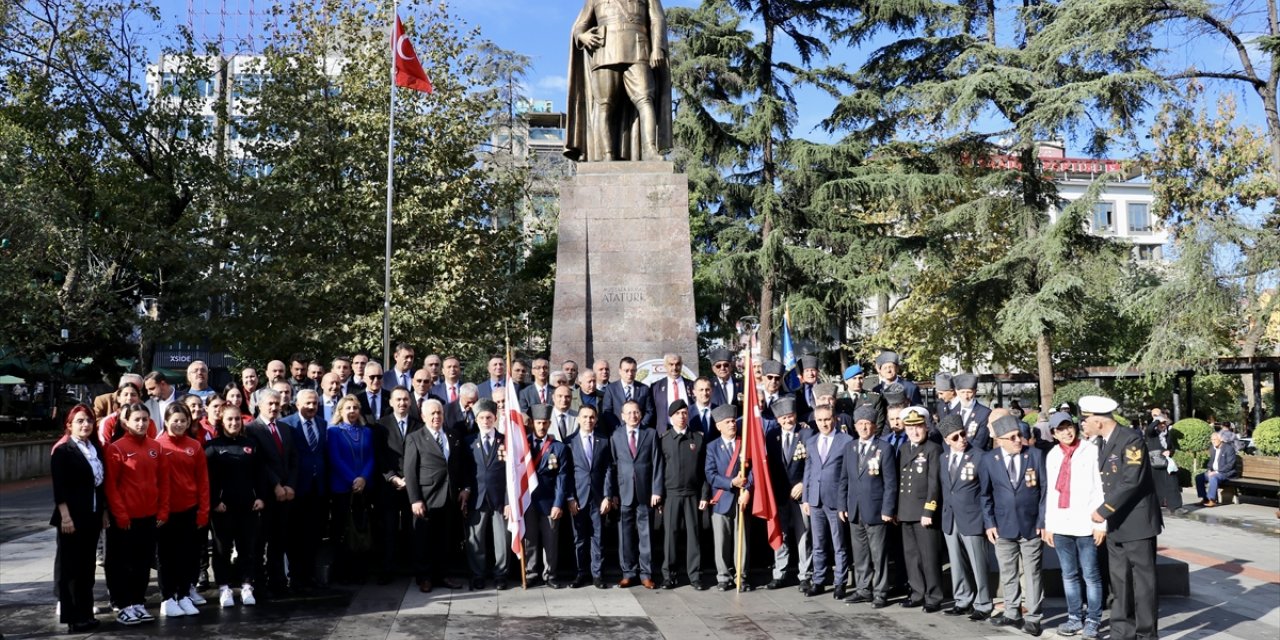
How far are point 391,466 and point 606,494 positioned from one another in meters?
1.90

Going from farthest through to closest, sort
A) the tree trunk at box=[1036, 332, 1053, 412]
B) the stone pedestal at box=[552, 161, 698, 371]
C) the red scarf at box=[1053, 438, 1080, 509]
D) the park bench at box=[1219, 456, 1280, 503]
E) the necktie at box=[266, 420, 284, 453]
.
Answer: the tree trunk at box=[1036, 332, 1053, 412], the park bench at box=[1219, 456, 1280, 503], the stone pedestal at box=[552, 161, 698, 371], the necktie at box=[266, 420, 284, 453], the red scarf at box=[1053, 438, 1080, 509]

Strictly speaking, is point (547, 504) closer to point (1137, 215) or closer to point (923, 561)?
point (923, 561)

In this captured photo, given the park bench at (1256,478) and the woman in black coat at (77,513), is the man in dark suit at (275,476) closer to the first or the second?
the woman in black coat at (77,513)

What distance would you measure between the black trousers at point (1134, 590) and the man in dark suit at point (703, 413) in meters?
3.56

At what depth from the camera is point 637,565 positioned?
937 cm

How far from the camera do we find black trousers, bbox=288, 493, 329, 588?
28.6 ft

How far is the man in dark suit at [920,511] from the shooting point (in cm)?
829

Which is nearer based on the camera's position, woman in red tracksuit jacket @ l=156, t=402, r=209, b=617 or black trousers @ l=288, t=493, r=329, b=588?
woman in red tracksuit jacket @ l=156, t=402, r=209, b=617

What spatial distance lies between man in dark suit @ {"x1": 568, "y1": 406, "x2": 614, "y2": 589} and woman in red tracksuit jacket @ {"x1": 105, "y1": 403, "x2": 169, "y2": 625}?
3.28m

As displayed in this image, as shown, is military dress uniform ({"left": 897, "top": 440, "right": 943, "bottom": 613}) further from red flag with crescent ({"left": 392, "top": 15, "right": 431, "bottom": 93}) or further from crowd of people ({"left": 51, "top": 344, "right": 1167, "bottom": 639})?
red flag with crescent ({"left": 392, "top": 15, "right": 431, "bottom": 93})

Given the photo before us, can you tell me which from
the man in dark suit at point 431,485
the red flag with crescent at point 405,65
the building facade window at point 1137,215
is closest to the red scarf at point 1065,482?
the man in dark suit at point 431,485

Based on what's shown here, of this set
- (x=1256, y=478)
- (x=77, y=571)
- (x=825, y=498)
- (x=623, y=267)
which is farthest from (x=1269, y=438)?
(x=77, y=571)

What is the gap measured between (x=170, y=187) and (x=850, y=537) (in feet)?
69.8

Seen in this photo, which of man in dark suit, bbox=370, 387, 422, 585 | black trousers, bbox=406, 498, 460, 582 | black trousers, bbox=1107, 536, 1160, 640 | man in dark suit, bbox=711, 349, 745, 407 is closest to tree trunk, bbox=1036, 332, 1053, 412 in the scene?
man in dark suit, bbox=711, 349, 745, 407
